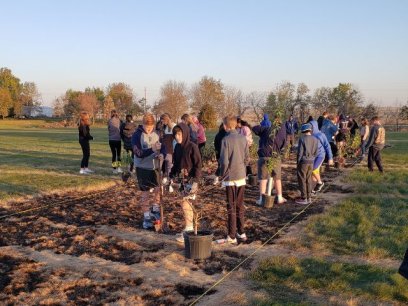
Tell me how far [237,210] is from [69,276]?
263 centimetres

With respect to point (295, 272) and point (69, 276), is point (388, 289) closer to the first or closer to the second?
point (295, 272)

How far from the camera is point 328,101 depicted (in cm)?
5259

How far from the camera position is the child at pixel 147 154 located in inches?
287

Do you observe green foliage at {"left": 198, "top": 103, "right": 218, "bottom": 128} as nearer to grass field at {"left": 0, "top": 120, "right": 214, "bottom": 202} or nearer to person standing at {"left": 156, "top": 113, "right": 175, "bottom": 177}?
grass field at {"left": 0, "top": 120, "right": 214, "bottom": 202}

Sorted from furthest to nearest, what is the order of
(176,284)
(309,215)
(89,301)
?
1. (309,215)
2. (176,284)
3. (89,301)

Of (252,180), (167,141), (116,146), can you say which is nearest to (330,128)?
(252,180)

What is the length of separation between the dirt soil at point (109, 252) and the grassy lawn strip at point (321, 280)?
1.58ft

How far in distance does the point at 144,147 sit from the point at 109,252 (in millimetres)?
1877

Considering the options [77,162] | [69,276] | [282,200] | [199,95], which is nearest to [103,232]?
[69,276]

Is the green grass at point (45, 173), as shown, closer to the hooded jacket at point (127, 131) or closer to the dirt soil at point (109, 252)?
the hooded jacket at point (127, 131)

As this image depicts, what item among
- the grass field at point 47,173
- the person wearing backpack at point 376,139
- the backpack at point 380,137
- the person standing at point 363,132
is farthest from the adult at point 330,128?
the grass field at point 47,173

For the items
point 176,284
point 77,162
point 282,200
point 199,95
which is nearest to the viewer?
point 176,284

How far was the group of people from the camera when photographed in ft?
21.2

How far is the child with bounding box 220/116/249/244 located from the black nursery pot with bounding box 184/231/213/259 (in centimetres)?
79
